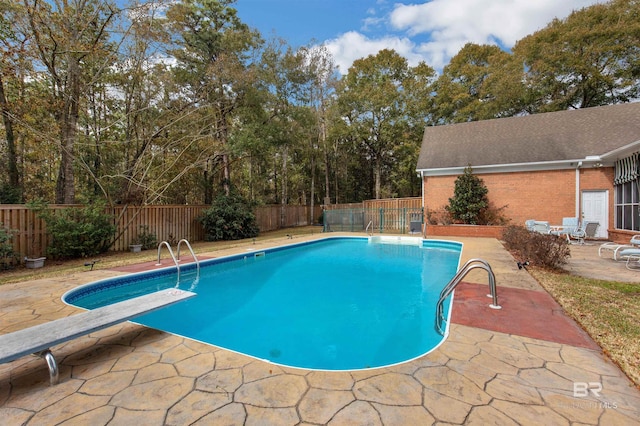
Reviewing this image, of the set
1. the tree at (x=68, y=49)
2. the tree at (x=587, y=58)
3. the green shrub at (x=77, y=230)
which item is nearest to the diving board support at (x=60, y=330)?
the green shrub at (x=77, y=230)

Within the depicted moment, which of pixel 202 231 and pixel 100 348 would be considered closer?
pixel 100 348

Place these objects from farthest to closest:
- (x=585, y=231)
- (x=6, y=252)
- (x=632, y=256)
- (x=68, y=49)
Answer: (x=585, y=231) → (x=68, y=49) → (x=6, y=252) → (x=632, y=256)

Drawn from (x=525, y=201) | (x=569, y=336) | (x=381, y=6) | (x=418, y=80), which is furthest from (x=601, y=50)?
(x=569, y=336)

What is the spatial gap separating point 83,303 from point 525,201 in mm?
15662

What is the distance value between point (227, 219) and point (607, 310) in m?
13.0

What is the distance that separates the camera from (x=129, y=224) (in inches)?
407

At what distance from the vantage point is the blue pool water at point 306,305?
368 centimetres

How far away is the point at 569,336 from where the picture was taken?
9.95 feet

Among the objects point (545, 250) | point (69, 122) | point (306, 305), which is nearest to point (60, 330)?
point (306, 305)

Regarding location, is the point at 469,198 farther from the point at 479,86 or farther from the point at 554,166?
the point at 479,86

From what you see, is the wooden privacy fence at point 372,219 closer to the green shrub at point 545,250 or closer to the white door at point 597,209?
the white door at point 597,209

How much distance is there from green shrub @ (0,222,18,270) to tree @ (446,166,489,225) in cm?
1537

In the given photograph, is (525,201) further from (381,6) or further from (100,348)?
(100,348)

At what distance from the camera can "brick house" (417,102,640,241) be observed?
36.7 feet
